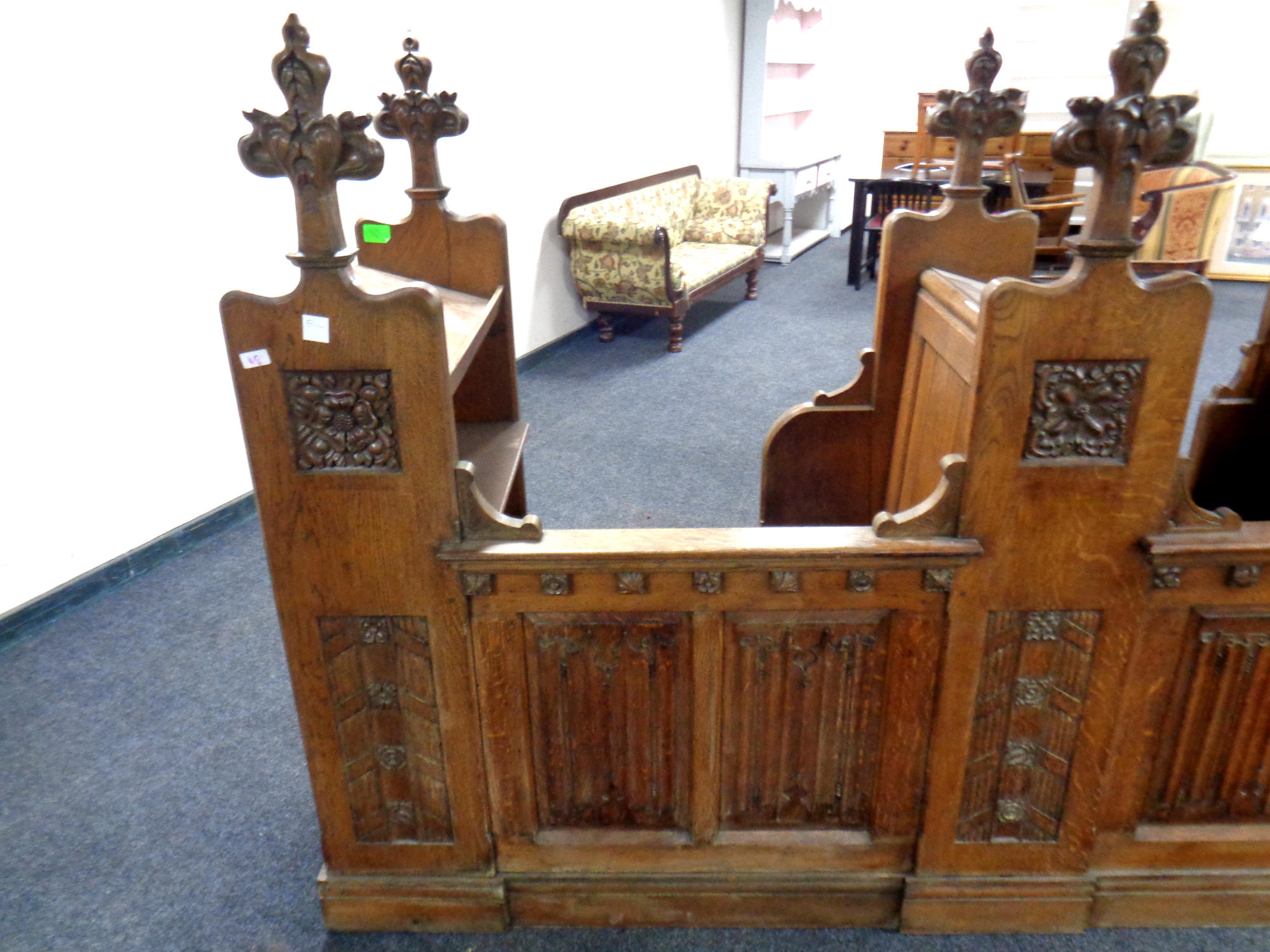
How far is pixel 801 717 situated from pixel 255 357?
0.96m

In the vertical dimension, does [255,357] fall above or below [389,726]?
above

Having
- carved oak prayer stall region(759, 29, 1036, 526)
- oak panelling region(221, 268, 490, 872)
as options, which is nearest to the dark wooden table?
carved oak prayer stall region(759, 29, 1036, 526)

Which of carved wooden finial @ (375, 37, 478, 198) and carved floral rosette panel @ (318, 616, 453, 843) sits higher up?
carved wooden finial @ (375, 37, 478, 198)

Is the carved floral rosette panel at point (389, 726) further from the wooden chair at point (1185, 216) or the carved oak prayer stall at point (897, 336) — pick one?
the wooden chair at point (1185, 216)

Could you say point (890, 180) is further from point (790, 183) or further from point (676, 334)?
point (676, 334)

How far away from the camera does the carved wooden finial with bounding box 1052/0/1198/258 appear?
1.02m

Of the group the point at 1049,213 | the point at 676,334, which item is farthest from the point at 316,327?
the point at 1049,213

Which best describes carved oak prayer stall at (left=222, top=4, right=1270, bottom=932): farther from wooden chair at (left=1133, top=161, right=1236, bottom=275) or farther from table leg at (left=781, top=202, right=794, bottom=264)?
table leg at (left=781, top=202, right=794, bottom=264)

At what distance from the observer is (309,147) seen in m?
1.08

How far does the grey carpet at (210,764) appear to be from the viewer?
1568 mm

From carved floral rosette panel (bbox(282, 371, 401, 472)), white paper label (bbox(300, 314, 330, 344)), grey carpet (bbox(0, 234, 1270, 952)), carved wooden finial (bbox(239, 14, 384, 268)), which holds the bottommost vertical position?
grey carpet (bbox(0, 234, 1270, 952))

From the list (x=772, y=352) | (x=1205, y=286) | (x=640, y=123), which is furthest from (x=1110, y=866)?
(x=640, y=123)

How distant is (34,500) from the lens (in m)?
2.47

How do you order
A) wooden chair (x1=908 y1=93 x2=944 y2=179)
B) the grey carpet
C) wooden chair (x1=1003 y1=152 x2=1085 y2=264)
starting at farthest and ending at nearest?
wooden chair (x1=908 y1=93 x2=944 y2=179) < wooden chair (x1=1003 y1=152 x2=1085 y2=264) < the grey carpet
